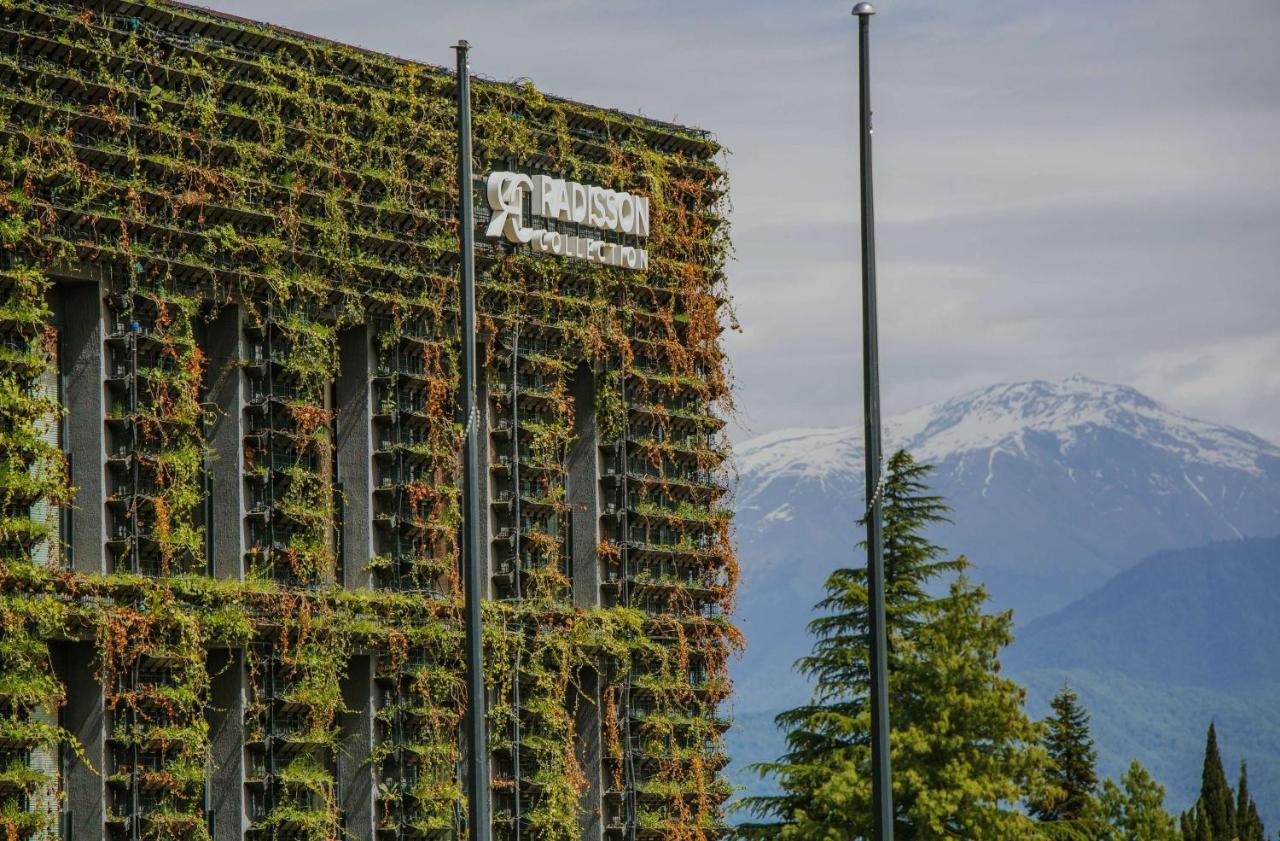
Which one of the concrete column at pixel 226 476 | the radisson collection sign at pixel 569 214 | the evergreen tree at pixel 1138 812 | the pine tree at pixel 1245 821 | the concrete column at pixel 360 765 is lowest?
the pine tree at pixel 1245 821

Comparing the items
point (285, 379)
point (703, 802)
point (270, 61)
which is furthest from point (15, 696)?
point (703, 802)

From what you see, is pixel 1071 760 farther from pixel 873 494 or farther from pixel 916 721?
pixel 873 494

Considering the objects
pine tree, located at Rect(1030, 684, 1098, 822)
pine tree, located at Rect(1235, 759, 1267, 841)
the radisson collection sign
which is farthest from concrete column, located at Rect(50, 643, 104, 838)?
pine tree, located at Rect(1235, 759, 1267, 841)

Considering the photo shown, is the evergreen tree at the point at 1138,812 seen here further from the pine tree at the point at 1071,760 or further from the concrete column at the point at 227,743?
the concrete column at the point at 227,743

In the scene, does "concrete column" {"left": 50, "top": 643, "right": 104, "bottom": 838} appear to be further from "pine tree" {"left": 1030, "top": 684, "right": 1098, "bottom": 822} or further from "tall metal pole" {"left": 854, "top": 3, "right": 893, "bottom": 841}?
"pine tree" {"left": 1030, "top": 684, "right": 1098, "bottom": 822}

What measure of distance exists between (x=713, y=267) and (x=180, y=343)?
19.2 metres

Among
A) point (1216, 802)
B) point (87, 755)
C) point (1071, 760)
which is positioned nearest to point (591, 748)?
point (87, 755)

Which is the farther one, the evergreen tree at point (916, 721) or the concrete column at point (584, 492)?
the concrete column at point (584, 492)

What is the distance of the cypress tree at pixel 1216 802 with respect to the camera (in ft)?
333

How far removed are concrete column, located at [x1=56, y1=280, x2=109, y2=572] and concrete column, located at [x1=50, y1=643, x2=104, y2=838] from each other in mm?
2155

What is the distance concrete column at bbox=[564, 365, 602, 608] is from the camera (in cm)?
5966

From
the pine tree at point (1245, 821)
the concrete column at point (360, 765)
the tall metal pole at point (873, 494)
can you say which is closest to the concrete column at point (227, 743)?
the concrete column at point (360, 765)

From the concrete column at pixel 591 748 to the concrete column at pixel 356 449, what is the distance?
8.16 m

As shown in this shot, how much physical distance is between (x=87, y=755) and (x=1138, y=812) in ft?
127
